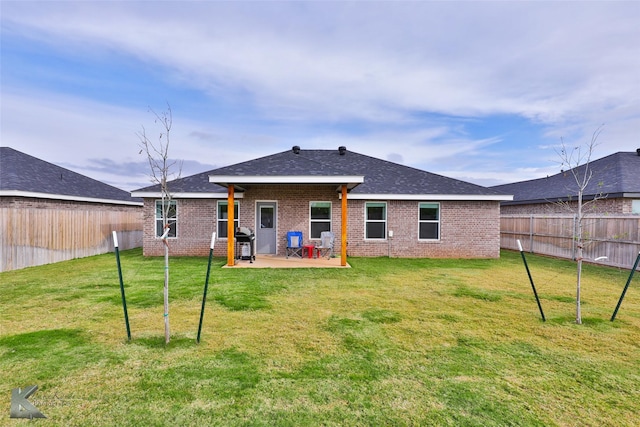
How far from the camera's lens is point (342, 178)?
9.87 m

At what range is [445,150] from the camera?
22875mm

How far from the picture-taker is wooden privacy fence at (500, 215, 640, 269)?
10609 mm

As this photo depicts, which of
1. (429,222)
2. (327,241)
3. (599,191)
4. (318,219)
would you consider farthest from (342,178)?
(599,191)

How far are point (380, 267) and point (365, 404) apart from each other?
7.84 metres

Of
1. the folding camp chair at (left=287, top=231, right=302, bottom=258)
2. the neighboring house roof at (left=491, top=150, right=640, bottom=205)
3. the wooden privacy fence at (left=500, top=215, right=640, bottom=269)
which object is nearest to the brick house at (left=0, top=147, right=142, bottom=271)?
the folding camp chair at (left=287, top=231, right=302, bottom=258)

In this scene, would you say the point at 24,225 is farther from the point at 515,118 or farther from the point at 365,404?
the point at 515,118

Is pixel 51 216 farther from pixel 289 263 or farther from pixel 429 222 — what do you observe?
pixel 429 222

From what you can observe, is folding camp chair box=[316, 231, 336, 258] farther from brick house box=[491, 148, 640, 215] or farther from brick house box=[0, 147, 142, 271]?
brick house box=[0, 147, 142, 271]

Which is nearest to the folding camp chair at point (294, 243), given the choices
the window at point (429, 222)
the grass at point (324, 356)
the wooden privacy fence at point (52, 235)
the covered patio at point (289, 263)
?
the covered patio at point (289, 263)

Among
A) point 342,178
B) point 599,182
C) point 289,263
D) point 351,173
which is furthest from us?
point 351,173

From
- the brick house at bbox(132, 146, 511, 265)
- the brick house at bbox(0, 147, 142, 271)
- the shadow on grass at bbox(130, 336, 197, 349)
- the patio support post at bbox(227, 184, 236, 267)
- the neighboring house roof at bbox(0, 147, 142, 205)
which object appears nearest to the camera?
the shadow on grass at bbox(130, 336, 197, 349)

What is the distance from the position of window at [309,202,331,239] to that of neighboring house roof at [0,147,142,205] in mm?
10876

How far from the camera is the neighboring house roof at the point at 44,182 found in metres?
11.8

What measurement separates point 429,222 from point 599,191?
24.7 feet
